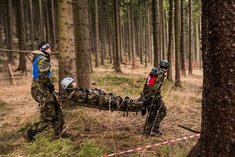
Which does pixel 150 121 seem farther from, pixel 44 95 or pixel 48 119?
pixel 44 95

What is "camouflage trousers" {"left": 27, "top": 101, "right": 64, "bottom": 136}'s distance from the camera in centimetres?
622

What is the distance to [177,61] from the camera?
1631 centimetres

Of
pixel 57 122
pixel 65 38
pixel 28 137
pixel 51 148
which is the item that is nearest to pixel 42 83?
pixel 57 122

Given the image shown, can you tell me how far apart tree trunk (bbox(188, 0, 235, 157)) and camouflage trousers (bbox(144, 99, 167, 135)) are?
3.29 m

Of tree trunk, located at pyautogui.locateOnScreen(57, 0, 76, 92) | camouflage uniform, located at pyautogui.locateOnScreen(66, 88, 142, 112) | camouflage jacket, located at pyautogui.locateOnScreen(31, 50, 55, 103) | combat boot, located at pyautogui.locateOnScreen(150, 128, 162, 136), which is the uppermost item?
tree trunk, located at pyautogui.locateOnScreen(57, 0, 76, 92)

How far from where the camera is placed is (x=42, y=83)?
6.19 meters

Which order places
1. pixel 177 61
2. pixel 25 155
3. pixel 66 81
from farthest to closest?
pixel 177 61
pixel 66 81
pixel 25 155

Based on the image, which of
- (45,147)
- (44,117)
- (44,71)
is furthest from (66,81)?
(45,147)

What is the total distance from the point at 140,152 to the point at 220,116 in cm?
255

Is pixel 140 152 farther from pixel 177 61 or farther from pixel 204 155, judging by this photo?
pixel 177 61

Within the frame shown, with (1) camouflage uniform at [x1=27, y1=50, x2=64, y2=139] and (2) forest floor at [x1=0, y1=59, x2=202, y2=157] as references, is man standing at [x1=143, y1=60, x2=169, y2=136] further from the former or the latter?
(1) camouflage uniform at [x1=27, y1=50, x2=64, y2=139]

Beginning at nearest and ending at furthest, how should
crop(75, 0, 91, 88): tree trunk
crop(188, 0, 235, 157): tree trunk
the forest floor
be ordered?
1. crop(188, 0, 235, 157): tree trunk
2. the forest floor
3. crop(75, 0, 91, 88): tree trunk

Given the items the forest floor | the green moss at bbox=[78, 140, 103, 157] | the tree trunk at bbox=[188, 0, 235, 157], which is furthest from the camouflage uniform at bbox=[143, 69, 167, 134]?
the tree trunk at bbox=[188, 0, 235, 157]

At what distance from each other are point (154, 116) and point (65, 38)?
2.97 meters
